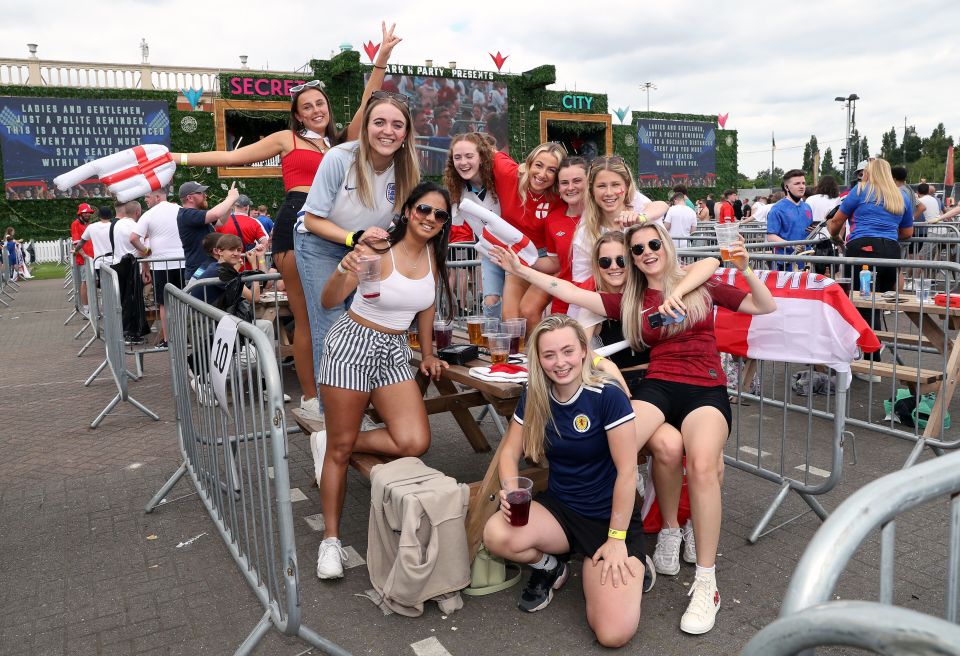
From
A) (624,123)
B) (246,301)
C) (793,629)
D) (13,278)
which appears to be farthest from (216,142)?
(793,629)

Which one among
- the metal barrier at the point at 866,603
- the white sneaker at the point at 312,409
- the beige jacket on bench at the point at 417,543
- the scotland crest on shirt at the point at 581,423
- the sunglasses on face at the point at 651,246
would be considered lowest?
the beige jacket on bench at the point at 417,543

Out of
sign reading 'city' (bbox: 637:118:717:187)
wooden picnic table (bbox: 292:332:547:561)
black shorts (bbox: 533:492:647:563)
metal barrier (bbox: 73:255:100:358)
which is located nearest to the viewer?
black shorts (bbox: 533:492:647:563)

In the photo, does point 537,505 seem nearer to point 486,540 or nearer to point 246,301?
point 486,540

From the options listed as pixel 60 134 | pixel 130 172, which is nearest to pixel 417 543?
pixel 130 172

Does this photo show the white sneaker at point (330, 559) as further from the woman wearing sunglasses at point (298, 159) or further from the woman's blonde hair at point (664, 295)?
the woman's blonde hair at point (664, 295)

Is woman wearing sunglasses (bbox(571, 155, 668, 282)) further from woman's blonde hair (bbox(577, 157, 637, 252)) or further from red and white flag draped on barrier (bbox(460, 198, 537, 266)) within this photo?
red and white flag draped on barrier (bbox(460, 198, 537, 266))

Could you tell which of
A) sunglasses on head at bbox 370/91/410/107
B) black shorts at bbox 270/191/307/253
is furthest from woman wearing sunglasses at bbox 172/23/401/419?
sunglasses on head at bbox 370/91/410/107

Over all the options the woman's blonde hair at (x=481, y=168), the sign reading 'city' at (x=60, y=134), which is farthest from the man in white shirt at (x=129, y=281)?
the sign reading 'city' at (x=60, y=134)

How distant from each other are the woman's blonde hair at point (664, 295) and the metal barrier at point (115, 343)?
181 inches

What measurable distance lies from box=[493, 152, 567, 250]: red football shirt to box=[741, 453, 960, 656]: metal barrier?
3341 mm

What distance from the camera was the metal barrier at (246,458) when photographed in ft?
8.70

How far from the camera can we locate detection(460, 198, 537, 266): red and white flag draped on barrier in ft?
14.5

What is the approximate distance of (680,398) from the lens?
3.58 m

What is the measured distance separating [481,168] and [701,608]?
302cm
